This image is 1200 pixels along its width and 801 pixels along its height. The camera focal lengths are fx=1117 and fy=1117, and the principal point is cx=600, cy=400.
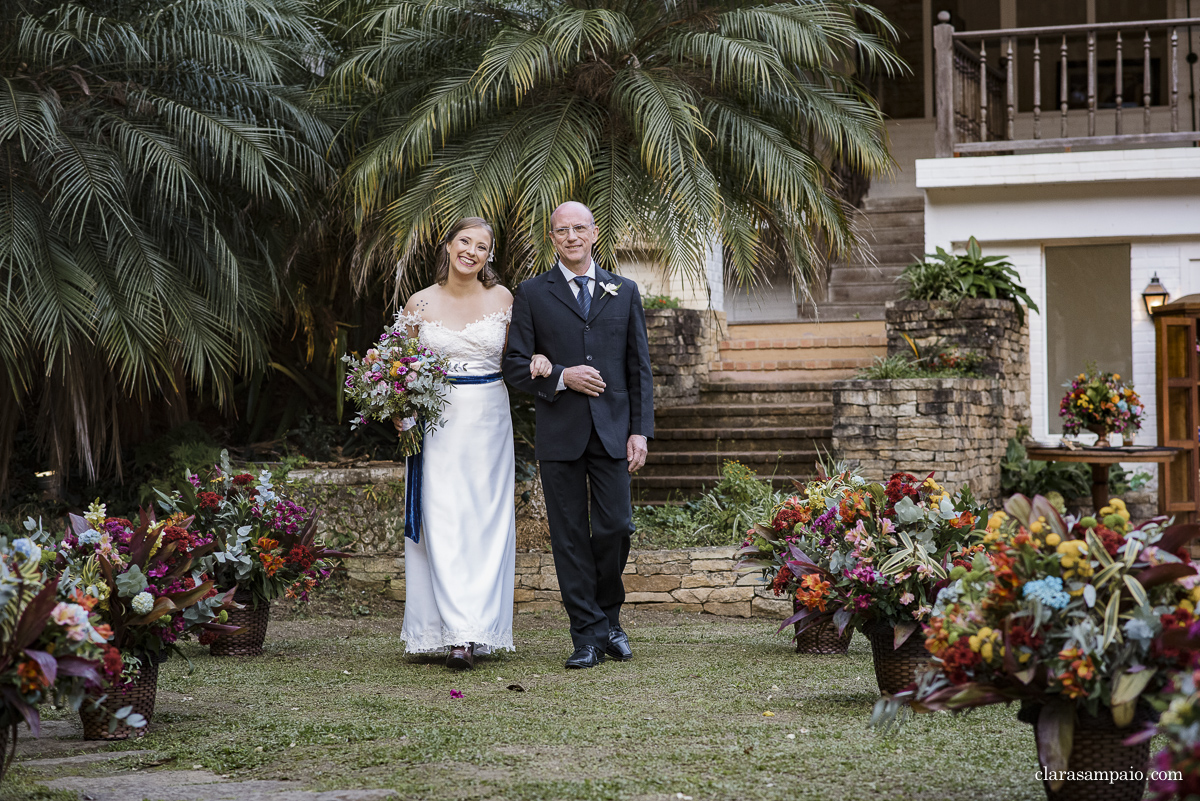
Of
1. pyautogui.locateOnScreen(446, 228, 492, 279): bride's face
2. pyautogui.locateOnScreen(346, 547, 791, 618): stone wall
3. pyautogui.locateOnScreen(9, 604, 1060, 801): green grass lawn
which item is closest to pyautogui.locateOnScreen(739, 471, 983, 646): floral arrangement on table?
pyautogui.locateOnScreen(9, 604, 1060, 801): green grass lawn

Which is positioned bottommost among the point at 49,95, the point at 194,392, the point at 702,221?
the point at 194,392

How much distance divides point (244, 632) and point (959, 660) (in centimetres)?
371

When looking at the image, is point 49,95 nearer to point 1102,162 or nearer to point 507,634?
point 507,634

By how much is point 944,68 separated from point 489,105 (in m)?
4.72

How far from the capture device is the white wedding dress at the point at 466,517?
16.0 ft

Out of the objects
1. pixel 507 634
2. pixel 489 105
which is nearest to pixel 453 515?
pixel 507 634

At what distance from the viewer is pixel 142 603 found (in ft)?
11.0

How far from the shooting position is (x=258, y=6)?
7191 mm

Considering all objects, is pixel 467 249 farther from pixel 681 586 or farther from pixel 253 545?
pixel 681 586

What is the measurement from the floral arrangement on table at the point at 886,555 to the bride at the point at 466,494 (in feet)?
4.66

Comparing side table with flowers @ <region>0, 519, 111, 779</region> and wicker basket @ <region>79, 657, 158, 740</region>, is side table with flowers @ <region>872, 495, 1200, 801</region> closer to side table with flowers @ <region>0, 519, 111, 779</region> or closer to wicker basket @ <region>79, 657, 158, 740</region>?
side table with flowers @ <region>0, 519, 111, 779</region>

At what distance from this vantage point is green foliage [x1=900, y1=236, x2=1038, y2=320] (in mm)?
9000

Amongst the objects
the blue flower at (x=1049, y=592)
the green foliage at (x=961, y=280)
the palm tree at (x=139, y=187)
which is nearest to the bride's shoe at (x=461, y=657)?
the blue flower at (x=1049, y=592)

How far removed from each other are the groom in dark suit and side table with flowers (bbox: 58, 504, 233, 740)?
1.58m
